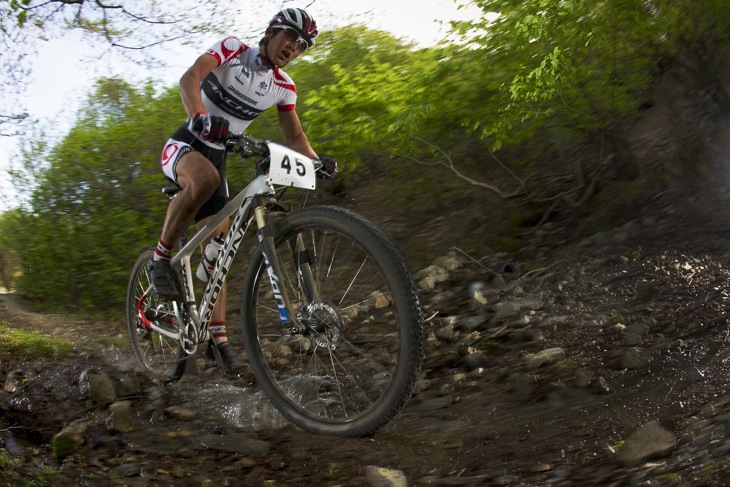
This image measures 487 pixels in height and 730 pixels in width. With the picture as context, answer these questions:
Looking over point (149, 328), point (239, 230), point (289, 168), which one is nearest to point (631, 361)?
point (289, 168)

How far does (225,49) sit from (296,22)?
431 mm

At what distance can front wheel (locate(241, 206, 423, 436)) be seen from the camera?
2504 mm

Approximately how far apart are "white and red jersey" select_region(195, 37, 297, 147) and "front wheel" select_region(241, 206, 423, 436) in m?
0.99

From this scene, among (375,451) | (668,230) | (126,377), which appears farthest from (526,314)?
(126,377)

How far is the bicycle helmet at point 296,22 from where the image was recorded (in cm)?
313

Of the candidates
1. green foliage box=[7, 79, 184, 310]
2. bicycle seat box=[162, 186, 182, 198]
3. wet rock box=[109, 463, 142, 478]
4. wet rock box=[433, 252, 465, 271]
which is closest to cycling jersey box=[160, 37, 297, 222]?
bicycle seat box=[162, 186, 182, 198]

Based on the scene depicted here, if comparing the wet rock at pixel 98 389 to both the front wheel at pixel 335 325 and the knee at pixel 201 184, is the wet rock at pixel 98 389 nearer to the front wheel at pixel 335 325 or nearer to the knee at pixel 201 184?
the front wheel at pixel 335 325

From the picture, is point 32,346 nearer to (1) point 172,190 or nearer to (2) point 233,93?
(1) point 172,190

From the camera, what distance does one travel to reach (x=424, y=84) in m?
4.94

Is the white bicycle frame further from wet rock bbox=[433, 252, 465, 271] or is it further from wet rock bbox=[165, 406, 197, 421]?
wet rock bbox=[433, 252, 465, 271]

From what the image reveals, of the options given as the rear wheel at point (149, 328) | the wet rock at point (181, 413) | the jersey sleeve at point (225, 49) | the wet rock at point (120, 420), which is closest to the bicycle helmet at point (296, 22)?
the jersey sleeve at point (225, 49)

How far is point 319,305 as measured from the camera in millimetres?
2762

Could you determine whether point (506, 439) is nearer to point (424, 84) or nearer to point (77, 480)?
point (77, 480)

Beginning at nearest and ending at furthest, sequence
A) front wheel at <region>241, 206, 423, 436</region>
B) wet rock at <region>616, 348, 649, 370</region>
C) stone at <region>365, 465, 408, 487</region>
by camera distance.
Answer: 1. stone at <region>365, 465, 408, 487</region>
2. front wheel at <region>241, 206, 423, 436</region>
3. wet rock at <region>616, 348, 649, 370</region>
